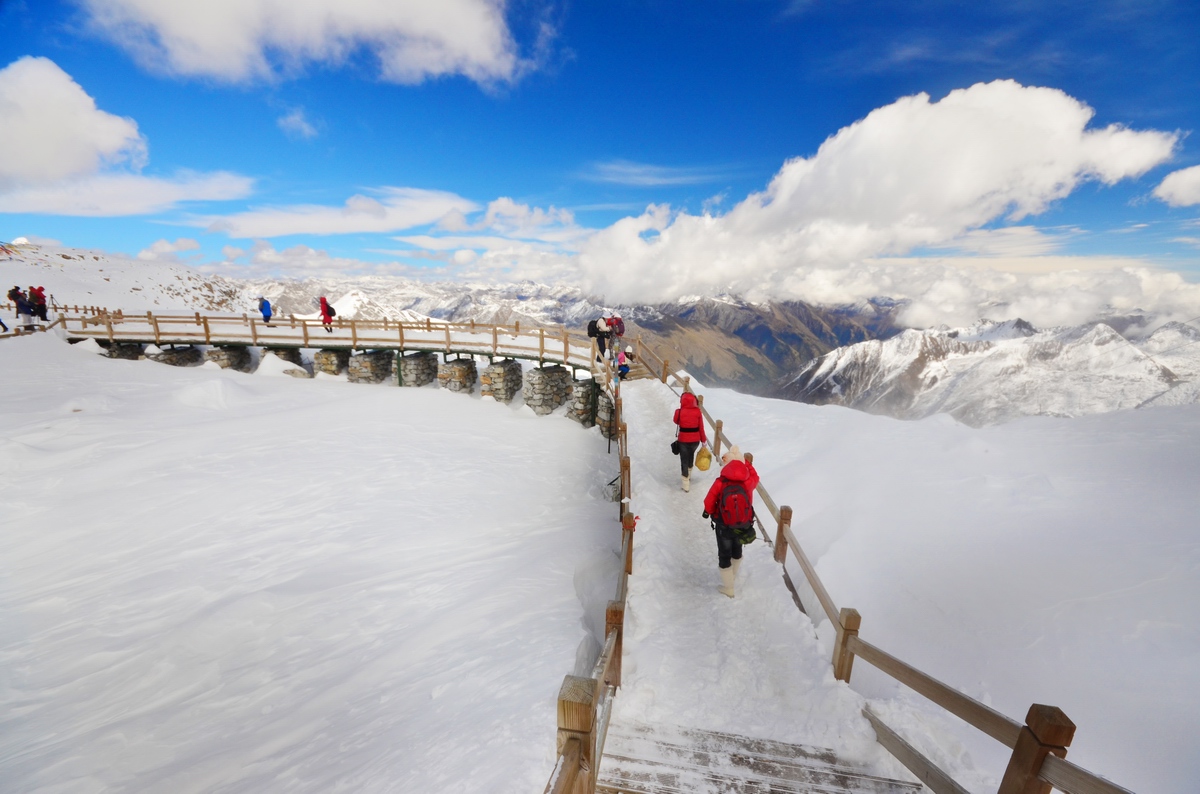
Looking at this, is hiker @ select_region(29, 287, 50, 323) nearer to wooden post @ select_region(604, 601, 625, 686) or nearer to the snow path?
the snow path

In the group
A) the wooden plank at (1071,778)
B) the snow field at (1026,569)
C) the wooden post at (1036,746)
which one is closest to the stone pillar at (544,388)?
the snow field at (1026,569)

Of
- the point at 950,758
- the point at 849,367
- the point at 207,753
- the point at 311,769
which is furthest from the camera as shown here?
the point at 849,367

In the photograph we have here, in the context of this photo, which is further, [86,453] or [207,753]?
[86,453]

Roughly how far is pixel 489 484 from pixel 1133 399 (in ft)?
596

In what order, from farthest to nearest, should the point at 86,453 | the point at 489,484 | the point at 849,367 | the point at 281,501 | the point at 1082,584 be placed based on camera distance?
the point at 849,367 → the point at 489,484 → the point at 86,453 → the point at 281,501 → the point at 1082,584

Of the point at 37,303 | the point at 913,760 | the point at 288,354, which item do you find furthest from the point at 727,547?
the point at 37,303

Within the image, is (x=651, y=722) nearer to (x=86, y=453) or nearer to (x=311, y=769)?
(x=311, y=769)

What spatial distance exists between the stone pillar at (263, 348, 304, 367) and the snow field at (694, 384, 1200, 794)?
24.7 metres

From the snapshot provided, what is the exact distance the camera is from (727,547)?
6086mm

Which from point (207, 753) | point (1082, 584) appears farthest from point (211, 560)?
point (1082, 584)

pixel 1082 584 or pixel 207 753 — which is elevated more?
pixel 1082 584

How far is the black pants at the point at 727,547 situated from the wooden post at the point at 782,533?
776 mm

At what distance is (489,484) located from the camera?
48.6ft

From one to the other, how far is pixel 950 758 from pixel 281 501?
14.4 m
